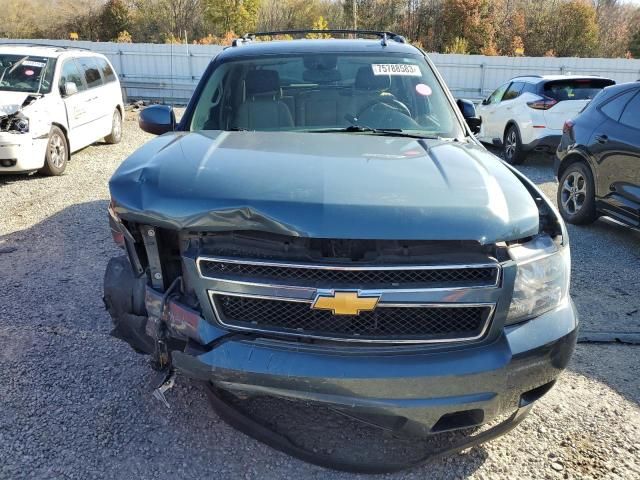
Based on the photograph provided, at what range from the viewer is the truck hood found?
208 centimetres

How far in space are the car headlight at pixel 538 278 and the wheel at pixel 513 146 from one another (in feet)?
26.0

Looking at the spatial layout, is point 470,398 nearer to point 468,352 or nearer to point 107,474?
point 468,352

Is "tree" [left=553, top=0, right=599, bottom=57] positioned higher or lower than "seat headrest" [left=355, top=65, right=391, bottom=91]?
higher

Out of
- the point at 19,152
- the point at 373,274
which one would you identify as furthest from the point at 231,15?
the point at 373,274

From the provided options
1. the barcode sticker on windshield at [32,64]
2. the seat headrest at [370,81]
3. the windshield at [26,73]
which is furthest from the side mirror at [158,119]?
the barcode sticker on windshield at [32,64]

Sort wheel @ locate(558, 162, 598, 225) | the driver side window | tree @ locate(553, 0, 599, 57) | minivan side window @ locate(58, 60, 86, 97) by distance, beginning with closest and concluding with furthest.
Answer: wheel @ locate(558, 162, 598, 225) < minivan side window @ locate(58, 60, 86, 97) < the driver side window < tree @ locate(553, 0, 599, 57)

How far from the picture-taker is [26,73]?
8.28m

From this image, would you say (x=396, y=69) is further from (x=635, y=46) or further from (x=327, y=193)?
(x=635, y=46)

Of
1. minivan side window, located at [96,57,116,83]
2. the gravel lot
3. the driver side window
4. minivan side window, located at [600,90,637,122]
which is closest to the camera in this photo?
the gravel lot

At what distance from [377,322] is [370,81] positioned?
2.13 metres

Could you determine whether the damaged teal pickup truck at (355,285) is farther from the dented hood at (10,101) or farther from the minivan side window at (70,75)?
the minivan side window at (70,75)

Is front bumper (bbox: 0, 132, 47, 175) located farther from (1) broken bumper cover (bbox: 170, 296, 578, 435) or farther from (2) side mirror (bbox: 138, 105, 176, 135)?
(1) broken bumper cover (bbox: 170, 296, 578, 435)

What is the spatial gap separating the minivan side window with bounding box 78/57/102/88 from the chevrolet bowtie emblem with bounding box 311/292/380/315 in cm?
893

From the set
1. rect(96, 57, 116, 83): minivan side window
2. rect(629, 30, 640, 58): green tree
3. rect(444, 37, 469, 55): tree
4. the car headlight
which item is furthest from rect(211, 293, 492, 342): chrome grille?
rect(629, 30, 640, 58): green tree
